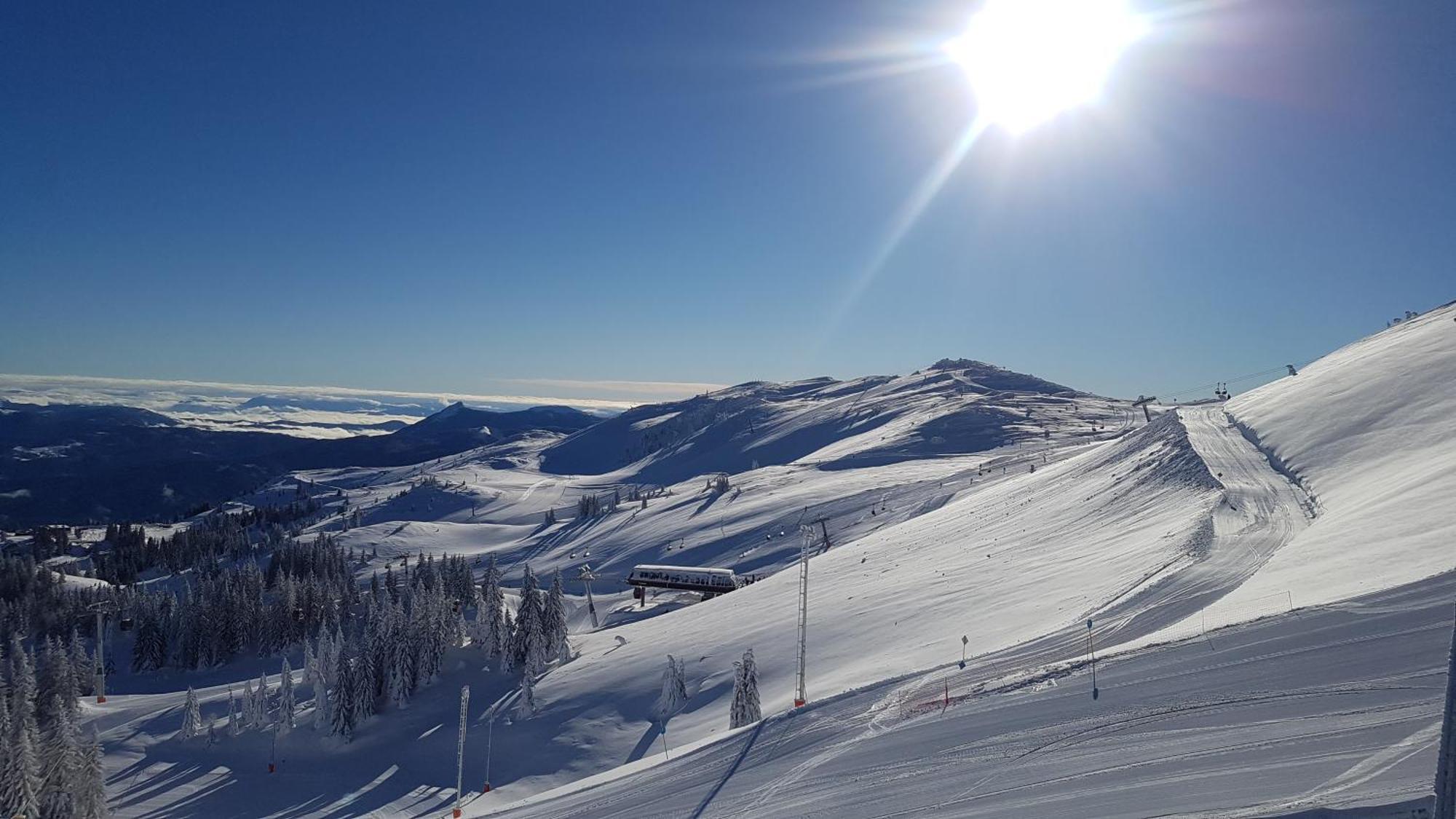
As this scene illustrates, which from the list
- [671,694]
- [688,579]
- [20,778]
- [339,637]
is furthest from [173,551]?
[671,694]

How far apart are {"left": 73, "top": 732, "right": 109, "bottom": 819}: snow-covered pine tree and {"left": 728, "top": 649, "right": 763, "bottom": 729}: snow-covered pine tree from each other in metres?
38.6

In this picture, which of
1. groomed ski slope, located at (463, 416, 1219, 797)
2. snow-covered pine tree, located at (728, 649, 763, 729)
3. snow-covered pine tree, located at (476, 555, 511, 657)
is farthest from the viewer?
snow-covered pine tree, located at (476, 555, 511, 657)

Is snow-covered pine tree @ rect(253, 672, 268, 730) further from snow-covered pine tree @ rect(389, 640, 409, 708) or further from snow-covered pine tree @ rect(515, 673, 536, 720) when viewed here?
snow-covered pine tree @ rect(515, 673, 536, 720)

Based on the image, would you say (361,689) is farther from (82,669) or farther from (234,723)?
(82,669)

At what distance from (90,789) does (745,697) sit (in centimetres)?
3972

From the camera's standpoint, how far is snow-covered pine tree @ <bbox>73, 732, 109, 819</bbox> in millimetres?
41406

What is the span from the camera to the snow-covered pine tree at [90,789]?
4141 cm

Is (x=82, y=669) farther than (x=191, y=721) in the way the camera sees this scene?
Yes

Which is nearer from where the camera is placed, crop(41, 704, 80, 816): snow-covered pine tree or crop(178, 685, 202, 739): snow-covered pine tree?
crop(41, 704, 80, 816): snow-covered pine tree

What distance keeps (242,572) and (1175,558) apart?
4479 inches

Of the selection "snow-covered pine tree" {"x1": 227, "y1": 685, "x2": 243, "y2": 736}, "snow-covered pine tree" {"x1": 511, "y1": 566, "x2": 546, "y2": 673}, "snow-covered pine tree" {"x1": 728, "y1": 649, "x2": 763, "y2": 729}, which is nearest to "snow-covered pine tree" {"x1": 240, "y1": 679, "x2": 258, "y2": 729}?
"snow-covered pine tree" {"x1": 227, "y1": 685, "x2": 243, "y2": 736}

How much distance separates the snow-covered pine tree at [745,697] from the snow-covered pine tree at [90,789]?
127 ft

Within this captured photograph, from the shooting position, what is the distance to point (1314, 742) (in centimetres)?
1516

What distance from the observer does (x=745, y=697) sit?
117 ft
